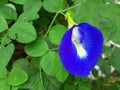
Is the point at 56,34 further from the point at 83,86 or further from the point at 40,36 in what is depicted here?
the point at 83,86

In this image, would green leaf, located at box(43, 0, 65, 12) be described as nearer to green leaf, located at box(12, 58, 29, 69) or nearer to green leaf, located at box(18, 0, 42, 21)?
green leaf, located at box(18, 0, 42, 21)

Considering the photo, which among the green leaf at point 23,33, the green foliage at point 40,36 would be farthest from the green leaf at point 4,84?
the green leaf at point 23,33

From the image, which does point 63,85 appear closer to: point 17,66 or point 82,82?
point 82,82

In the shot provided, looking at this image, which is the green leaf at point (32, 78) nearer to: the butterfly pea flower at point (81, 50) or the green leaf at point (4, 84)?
the green leaf at point (4, 84)

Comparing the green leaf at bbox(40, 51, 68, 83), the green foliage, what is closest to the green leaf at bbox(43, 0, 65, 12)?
the green foliage

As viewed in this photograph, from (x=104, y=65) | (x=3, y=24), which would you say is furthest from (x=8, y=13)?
(x=104, y=65)

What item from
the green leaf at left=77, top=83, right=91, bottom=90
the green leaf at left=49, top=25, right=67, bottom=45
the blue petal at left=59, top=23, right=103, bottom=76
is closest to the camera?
the blue petal at left=59, top=23, right=103, bottom=76
